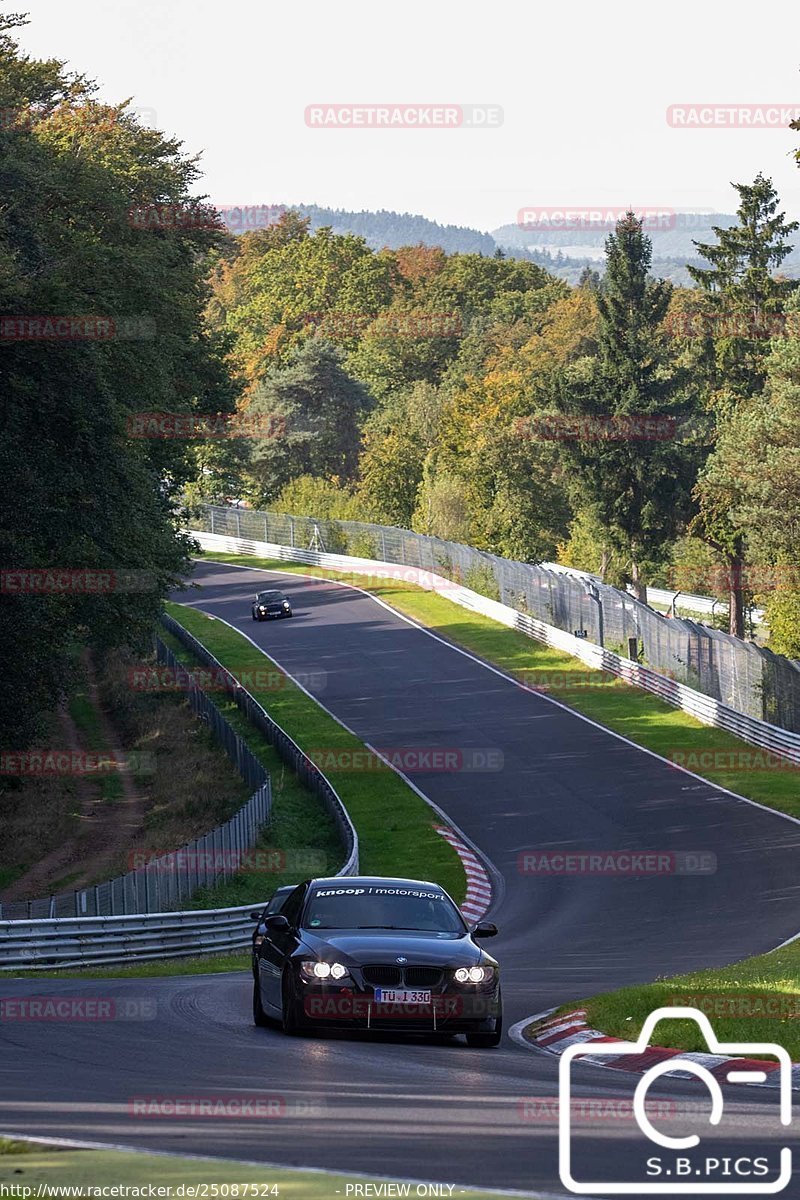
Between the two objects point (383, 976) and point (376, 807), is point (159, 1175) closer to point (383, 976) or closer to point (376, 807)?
point (383, 976)

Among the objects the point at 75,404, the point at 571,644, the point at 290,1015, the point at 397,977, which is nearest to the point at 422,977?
the point at 397,977

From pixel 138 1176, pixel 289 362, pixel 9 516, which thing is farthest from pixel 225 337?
pixel 289 362

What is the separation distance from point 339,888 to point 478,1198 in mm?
7810

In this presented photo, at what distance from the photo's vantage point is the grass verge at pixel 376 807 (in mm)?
35156

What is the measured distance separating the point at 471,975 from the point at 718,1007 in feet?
8.37

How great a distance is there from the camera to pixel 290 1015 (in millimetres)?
13648

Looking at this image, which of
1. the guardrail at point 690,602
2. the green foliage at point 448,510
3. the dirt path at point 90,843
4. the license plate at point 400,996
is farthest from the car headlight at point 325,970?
the green foliage at point 448,510

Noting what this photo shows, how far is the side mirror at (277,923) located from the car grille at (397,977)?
3.48ft

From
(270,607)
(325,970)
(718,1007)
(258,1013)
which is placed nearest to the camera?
(325,970)

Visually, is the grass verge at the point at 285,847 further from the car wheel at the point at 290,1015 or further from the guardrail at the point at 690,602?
the guardrail at the point at 690,602

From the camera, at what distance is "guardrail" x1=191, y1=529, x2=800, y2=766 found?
1842 inches

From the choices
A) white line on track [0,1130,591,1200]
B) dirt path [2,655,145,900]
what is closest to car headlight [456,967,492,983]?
white line on track [0,1130,591,1200]

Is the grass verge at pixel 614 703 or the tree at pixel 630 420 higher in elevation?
the tree at pixel 630 420

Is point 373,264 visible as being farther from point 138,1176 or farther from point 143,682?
point 138,1176
